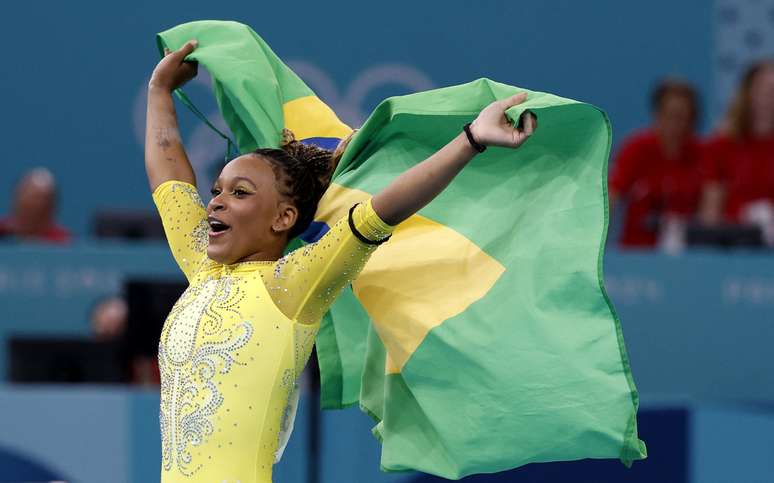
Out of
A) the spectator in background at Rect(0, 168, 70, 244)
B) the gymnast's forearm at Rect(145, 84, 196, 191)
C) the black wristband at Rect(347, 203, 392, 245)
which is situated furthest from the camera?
the spectator in background at Rect(0, 168, 70, 244)

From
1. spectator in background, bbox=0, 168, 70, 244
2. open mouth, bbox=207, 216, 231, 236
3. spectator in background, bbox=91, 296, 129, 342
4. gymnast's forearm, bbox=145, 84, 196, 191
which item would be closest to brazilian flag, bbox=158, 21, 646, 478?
open mouth, bbox=207, 216, 231, 236

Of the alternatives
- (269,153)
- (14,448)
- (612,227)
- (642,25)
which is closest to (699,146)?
(612,227)

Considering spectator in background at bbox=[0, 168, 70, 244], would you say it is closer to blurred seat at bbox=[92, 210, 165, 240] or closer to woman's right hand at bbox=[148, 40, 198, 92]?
blurred seat at bbox=[92, 210, 165, 240]

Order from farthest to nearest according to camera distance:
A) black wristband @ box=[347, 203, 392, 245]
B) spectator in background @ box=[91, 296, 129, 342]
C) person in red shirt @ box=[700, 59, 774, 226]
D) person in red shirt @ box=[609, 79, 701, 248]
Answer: person in red shirt @ box=[609, 79, 701, 248] < person in red shirt @ box=[700, 59, 774, 226] < spectator in background @ box=[91, 296, 129, 342] < black wristband @ box=[347, 203, 392, 245]

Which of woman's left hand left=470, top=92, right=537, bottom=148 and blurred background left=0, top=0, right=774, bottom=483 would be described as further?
blurred background left=0, top=0, right=774, bottom=483

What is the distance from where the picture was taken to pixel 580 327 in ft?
12.1

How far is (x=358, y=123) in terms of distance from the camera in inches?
363

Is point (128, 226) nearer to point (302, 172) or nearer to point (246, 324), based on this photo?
point (302, 172)

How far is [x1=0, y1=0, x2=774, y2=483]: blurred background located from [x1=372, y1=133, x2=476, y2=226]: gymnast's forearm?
77.5 inches

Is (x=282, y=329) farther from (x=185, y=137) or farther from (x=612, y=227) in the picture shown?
(x=185, y=137)

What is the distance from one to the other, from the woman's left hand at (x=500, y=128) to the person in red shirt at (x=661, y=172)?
4.33 m

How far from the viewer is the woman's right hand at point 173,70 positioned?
4055 millimetres

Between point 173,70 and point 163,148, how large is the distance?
218 millimetres

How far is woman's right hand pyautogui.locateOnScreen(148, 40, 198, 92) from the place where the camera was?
4055 mm
